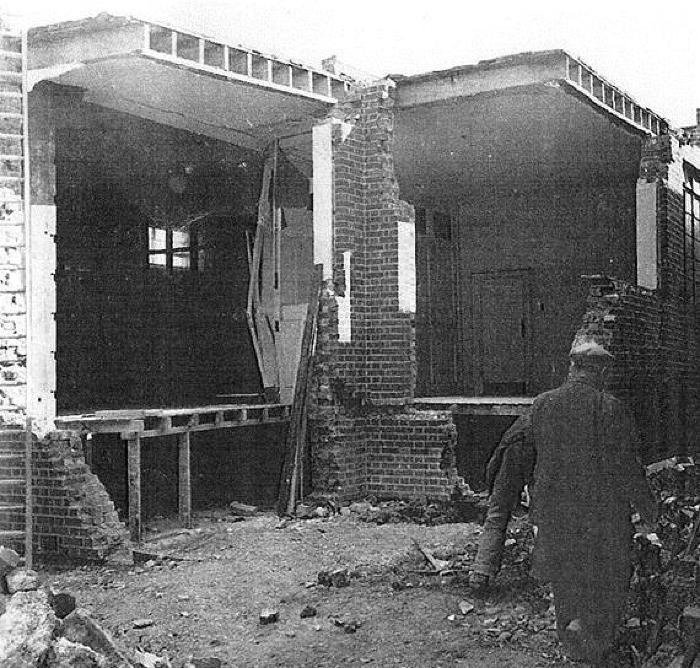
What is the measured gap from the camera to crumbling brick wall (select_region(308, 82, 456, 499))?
12.1 m

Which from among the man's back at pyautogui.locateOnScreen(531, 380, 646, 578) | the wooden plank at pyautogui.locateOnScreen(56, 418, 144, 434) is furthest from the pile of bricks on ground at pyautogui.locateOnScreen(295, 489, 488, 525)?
the man's back at pyautogui.locateOnScreen(531, 380, 646, 578)

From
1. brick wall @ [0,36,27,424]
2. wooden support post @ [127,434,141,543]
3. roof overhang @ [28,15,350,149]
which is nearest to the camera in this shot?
brick wall @ [0,36,27,424]

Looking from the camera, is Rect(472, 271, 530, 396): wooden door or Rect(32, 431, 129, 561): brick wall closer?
Rect(32, 431, 129, 561): brick wall

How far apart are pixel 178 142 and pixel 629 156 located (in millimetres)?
7448

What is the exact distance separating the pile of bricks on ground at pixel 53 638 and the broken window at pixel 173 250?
8.39 m

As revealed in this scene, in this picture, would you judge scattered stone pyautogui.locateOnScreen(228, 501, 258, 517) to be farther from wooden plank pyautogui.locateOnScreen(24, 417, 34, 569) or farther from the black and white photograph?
wooden plank pyautogui.locateOnScreen(24, 417, 34, 569)

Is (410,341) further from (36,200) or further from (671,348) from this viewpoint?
(36,200)

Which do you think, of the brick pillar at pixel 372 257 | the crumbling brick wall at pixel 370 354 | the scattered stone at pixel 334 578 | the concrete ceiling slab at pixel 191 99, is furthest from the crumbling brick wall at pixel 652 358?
the scattered stone at pixel 334 578

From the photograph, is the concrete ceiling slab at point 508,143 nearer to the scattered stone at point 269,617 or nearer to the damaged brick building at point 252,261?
the damaged brick building at point 252,261

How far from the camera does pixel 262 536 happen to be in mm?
10422

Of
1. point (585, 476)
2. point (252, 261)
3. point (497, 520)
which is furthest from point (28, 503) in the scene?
point (252, 261)

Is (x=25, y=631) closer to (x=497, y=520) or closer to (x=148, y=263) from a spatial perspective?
(x=497, y=520)

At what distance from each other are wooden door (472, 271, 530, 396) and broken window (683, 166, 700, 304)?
430 cm

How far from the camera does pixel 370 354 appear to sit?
41.1 ft
